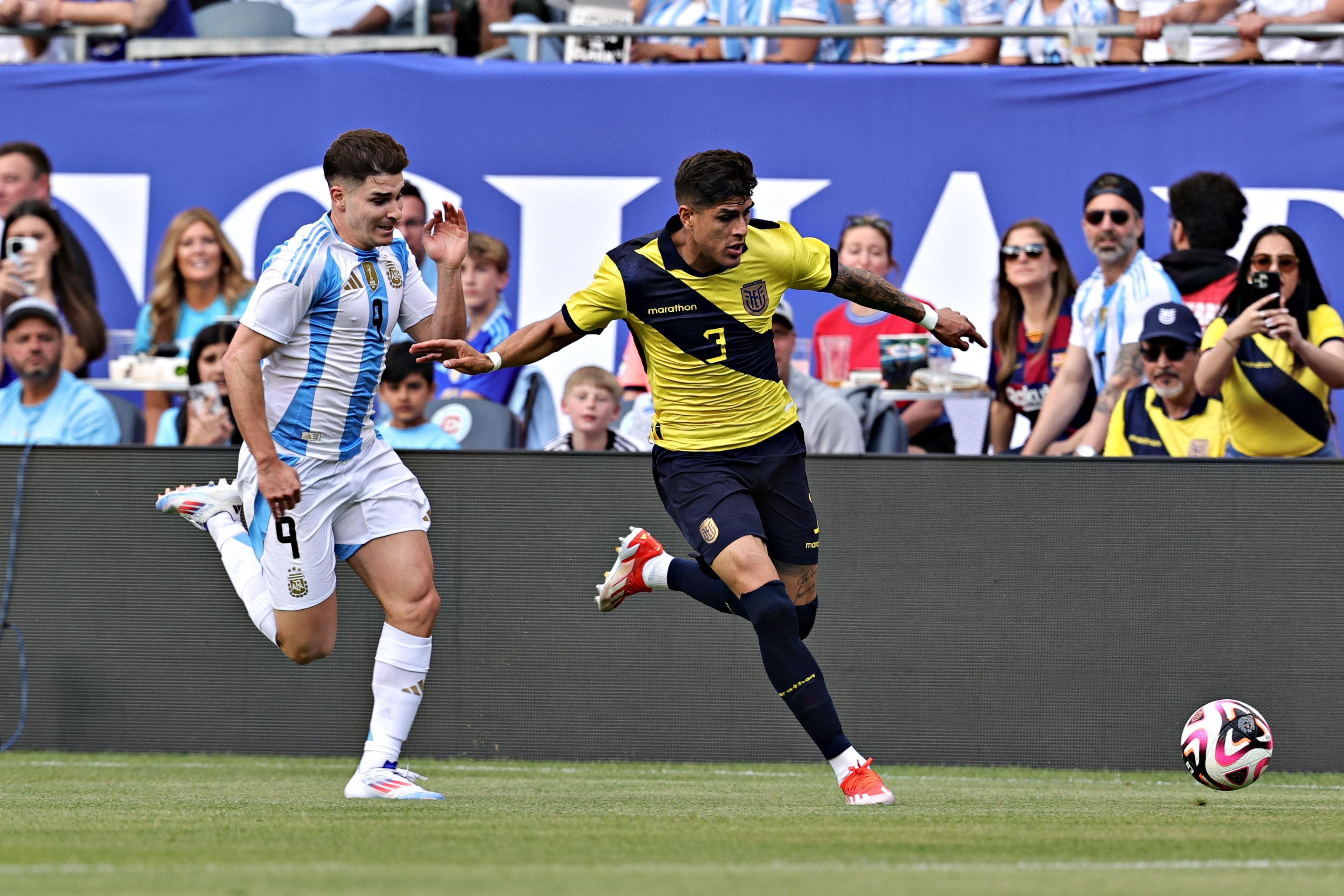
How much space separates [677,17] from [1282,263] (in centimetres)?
440

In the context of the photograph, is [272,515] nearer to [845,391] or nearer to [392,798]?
[392,798]

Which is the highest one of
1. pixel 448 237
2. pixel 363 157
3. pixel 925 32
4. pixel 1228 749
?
pixel 925 32

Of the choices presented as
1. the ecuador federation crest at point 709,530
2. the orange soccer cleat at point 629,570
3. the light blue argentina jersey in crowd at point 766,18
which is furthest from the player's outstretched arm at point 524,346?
the light blue argentina jersey in crowd at point 766,18

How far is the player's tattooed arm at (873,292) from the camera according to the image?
6473mm

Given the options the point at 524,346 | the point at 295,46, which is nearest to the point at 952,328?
the point at 524,346

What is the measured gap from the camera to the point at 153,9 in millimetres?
11312

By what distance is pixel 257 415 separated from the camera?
5832mm

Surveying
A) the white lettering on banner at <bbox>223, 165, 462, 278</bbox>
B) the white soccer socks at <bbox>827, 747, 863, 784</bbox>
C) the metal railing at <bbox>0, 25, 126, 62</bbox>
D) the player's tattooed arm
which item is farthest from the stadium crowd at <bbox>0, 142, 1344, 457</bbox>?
the white soccer socks at <bbox>827, 747, 863, 784</bbox>

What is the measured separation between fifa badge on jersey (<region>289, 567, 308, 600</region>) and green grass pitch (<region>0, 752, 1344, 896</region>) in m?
0.76

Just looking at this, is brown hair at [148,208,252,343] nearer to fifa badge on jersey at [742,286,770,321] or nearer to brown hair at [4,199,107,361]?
brown hair at [4,199,107,361]

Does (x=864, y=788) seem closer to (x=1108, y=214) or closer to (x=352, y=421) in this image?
(x=352, y=421)

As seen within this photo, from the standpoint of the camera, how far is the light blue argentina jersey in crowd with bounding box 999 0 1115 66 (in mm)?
10711

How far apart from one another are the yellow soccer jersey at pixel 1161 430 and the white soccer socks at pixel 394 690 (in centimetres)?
428

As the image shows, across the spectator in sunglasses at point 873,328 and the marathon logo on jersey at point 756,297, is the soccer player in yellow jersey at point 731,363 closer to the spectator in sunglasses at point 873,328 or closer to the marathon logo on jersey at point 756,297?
the marathon logo on jersey at point 756,297
